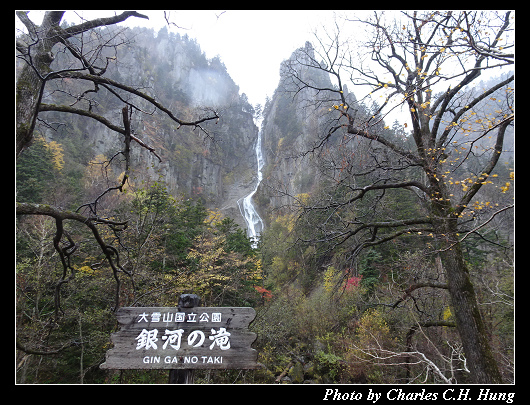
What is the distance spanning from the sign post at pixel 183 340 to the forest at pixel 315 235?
1.44ft

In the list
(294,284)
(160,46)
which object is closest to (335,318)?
(294,284)

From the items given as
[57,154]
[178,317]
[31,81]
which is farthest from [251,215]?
[31,81]

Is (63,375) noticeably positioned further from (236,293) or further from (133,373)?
(236,293)

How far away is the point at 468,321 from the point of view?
349cm

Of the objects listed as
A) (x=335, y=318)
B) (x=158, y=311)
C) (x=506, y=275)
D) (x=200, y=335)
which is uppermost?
(x=158, y=311)

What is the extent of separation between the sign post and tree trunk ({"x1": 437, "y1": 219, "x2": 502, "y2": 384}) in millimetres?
2510

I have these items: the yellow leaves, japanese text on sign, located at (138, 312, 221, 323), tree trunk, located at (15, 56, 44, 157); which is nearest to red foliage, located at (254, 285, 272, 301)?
japanese text on sign, located at (138, 312, 221, 323)

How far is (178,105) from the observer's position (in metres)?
50.1

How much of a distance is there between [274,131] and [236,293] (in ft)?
150

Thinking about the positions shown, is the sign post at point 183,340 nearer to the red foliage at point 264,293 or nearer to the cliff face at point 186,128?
the red foliage at point 264,293

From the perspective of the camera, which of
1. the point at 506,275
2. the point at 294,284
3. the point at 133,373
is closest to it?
the point at 133,373

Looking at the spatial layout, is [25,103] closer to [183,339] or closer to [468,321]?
[183,339]

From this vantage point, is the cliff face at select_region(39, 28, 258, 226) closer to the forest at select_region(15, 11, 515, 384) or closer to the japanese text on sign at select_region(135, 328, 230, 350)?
the forest at select_region(15, 11, 515, 384)

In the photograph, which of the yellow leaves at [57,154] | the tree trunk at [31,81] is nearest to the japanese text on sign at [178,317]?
the tree trunk at [31,81]
